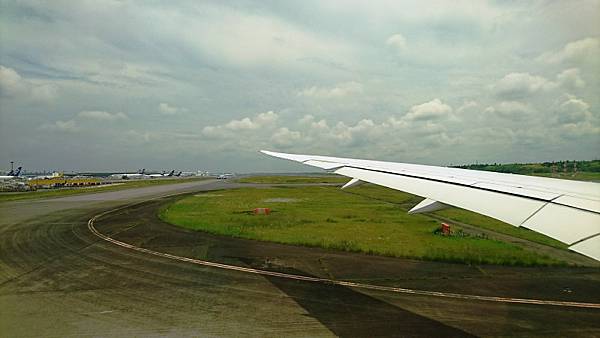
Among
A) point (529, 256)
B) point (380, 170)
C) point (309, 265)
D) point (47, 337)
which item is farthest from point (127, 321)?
point (529, 256)

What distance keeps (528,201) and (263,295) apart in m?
6.40

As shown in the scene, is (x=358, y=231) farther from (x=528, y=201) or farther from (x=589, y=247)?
(x=589, y=247)

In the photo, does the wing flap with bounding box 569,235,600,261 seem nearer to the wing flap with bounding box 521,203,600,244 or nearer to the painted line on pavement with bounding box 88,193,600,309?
the wing flap with bounding box 521,203,600,244

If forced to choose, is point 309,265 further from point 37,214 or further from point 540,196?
point 37,214

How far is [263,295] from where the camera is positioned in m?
8.51

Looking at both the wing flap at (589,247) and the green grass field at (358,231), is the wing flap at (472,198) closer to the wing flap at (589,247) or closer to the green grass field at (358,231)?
the wing flap at (589,247)

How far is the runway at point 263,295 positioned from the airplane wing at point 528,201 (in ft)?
9.63

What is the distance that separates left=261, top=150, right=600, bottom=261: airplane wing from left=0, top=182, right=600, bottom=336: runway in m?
2.94

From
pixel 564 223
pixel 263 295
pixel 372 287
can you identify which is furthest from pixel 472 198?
pixel 263 295

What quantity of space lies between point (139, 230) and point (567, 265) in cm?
1914

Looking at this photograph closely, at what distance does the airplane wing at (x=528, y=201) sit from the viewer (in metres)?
3.61

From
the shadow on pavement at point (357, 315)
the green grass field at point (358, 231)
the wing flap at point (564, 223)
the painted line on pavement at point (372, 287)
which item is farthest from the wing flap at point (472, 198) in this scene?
the green grass field at point (358, 231)

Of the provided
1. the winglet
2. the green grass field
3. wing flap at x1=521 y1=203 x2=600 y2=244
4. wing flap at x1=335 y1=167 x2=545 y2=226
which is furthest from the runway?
wing flap at x1=521 y1=203 x2=600 y2=244

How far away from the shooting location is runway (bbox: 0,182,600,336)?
679 centimetres
